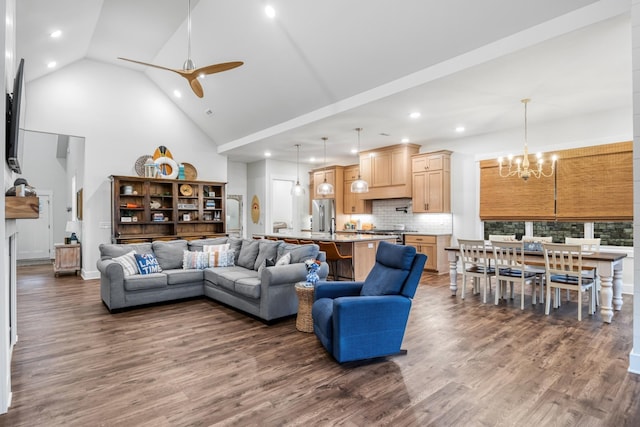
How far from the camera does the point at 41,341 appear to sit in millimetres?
3592

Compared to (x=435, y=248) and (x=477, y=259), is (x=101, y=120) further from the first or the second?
(x=477, y=259)

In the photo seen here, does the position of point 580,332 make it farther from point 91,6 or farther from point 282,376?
point 91,6

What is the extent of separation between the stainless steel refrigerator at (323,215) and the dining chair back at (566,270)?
240 inches

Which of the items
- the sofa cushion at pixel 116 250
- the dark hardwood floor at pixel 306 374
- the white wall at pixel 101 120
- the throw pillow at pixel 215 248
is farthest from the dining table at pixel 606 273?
the white wall at pixel 101 120

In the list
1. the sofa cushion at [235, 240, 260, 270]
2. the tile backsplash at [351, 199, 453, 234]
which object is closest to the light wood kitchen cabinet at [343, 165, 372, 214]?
the tile backsplash at [351, 199, 453, 234]

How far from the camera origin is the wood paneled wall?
559 cm

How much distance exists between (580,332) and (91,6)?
743cm

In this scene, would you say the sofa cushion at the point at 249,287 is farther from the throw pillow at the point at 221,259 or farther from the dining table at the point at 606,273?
the dining table at the point at 606,273

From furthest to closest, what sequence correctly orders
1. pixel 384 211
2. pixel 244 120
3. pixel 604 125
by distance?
pixel 384 211 → pixel 244 120 → pixel 604 125

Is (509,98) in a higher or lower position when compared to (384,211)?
higher

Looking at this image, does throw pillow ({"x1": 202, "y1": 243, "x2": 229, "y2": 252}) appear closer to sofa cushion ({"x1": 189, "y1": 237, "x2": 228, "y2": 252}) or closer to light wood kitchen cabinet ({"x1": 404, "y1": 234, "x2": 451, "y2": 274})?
sofa cushion ({"x1": 189, "y1": 237, "x2": 228, "y2": 252})

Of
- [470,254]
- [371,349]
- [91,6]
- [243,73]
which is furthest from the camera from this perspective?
[243,73]

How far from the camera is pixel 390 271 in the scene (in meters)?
3.29

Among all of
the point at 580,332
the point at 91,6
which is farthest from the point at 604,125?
the point at 91,6
